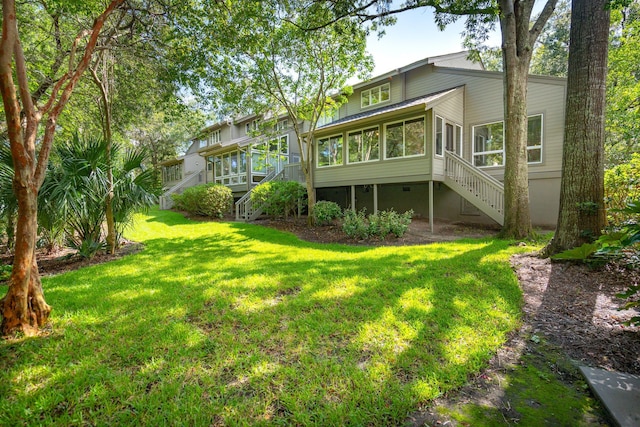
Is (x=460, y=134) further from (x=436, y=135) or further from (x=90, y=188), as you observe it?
(x=90, y=188)

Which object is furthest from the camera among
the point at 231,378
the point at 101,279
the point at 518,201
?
the point at 518,201


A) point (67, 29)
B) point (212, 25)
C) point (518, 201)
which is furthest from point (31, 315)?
point (518, 201)

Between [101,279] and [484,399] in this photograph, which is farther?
[101,279]

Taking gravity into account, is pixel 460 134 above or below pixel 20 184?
above

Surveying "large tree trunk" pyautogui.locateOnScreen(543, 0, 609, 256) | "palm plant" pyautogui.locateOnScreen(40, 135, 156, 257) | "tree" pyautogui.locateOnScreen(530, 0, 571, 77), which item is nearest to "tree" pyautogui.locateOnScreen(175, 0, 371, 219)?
"palm plant" pyautogui.locateOnScreen(40, 135, 156, 257)

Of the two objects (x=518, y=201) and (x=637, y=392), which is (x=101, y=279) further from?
(x=518, y=201)

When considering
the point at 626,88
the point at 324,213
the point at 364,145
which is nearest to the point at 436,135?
the point at 364,145

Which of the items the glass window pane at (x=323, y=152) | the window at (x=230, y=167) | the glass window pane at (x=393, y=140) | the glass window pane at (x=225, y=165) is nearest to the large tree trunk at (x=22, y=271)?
the glass window pane at (x=393, y=140)

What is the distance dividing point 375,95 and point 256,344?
587 inches

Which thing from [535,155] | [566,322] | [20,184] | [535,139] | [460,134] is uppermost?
[460,134]

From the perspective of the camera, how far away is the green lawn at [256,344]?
6.79 feet

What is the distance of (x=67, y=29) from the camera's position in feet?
24.3

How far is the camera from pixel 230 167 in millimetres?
19234

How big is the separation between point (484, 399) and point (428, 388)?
1.38 feet
